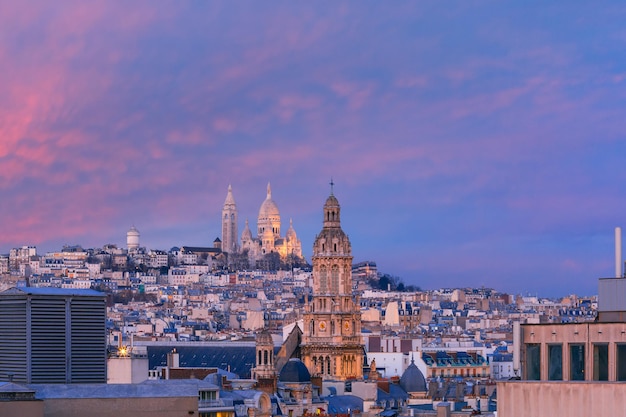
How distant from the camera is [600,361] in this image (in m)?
26.2

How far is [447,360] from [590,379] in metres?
106

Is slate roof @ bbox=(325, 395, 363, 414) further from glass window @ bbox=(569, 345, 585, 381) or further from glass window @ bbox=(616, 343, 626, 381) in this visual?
glass window @ bbox=(616, 343, 626, 381)

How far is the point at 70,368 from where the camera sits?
51.4 metres

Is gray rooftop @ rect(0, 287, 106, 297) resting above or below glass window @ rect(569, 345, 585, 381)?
above

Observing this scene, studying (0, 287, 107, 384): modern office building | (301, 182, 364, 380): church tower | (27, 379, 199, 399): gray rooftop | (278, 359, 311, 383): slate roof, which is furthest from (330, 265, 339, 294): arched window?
(27, 379, 199, 399): gray rooftop

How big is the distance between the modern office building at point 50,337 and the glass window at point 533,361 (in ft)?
81.3

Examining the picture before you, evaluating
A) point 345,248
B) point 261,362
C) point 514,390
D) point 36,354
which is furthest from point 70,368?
point 345,248

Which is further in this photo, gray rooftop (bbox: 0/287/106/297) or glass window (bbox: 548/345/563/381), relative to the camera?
gray rooftop (bbox: 0/287/106/297)

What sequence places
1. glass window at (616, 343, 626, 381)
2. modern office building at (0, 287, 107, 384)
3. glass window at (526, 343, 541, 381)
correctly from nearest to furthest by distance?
glass window at (616, 343, 626, 381) < glass window at (526, 343, 541, 381) < modern office building at (0, 287, 107, 384)

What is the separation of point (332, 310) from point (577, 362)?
78513 millimetres

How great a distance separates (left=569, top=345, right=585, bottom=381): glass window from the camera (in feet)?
86.5

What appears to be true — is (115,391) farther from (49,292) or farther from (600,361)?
(600,361)

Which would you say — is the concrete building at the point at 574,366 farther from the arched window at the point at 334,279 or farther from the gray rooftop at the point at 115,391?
the arched window at the point at 334,279

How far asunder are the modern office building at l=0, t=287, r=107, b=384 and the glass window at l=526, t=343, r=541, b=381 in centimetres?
2479
